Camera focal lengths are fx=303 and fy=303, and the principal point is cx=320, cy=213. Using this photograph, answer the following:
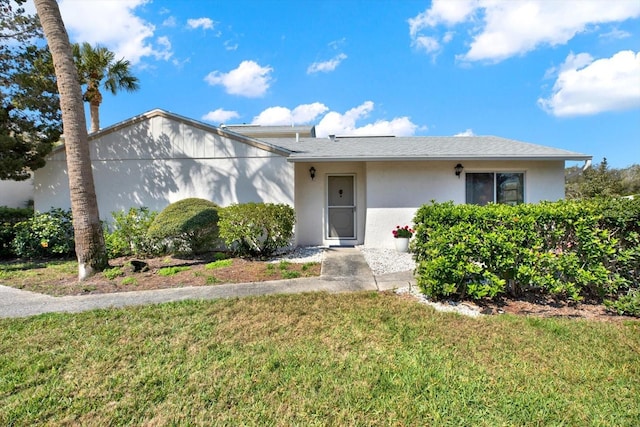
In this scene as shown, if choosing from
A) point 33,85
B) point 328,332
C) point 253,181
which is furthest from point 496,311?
point 33,85

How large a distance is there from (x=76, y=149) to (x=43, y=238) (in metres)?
4.04

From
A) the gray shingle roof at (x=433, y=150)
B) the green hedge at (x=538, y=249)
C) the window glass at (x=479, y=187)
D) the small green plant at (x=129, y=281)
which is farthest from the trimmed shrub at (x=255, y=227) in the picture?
the window glass at (x=479, y=187)

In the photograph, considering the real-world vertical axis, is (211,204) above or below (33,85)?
below

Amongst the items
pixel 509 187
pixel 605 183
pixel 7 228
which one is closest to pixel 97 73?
pixel 7 228

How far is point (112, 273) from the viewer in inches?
242

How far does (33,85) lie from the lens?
28.5 ft

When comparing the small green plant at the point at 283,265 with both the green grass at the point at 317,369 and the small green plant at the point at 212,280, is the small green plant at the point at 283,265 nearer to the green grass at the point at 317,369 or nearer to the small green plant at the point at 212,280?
the small green plant at the point at 212,280

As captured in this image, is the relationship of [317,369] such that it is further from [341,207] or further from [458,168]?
[458,168]

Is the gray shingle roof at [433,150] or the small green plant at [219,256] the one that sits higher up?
the gray shingle roof at [433,150]

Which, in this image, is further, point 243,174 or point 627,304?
point 243,174

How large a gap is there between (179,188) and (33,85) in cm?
496

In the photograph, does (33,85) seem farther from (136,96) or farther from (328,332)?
(328,332)

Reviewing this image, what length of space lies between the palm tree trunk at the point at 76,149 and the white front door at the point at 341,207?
6095 mm

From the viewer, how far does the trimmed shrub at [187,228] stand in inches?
290
